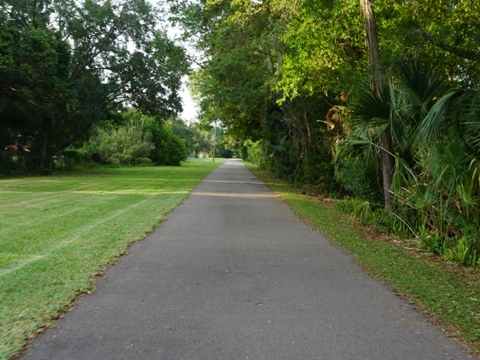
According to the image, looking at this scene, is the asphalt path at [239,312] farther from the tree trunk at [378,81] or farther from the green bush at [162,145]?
the green bush at [162,145]

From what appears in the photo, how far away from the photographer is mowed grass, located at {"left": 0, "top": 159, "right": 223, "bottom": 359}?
4187 mm

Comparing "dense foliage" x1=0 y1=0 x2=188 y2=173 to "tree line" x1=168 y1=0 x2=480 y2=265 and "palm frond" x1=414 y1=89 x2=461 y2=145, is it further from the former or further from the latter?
"palm frond" x1=414 y1=89 x2=461 y2=145

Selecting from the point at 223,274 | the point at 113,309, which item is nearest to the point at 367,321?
the point at 223,274

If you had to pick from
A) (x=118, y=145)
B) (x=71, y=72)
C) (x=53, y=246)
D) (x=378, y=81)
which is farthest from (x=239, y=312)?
(x=118, y=145)

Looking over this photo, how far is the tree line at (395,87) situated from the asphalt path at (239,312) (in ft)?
7.85

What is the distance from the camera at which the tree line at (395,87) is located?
750cm

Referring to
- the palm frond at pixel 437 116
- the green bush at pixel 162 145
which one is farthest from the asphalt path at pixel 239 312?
the green bush at pixel 162 145

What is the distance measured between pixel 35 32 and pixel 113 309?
74.9 feet

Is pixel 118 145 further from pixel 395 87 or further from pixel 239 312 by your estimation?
pixel 239 312

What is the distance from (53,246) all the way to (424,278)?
602 centimetres

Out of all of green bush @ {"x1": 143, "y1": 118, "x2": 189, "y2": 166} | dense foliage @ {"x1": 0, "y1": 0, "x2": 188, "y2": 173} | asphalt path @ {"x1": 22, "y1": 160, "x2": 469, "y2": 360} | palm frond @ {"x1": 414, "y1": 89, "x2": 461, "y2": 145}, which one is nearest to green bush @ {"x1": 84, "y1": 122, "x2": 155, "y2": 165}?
green bush @ {"x1": 143, "y1": 118, "x2": 189, "y2": 166}

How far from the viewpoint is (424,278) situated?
19.6 ft

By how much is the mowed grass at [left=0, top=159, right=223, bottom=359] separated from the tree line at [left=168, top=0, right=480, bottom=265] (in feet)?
18.6

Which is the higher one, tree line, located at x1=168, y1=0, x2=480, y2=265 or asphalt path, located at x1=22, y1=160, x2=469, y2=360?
tree line, located at x1=168, y1=0, x2=480, y2=265
